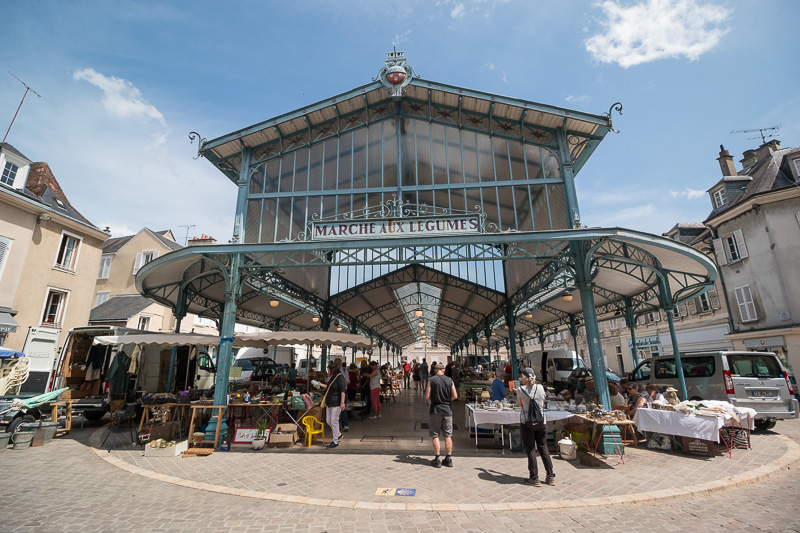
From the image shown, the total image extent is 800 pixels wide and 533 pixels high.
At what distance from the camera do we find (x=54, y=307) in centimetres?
1631

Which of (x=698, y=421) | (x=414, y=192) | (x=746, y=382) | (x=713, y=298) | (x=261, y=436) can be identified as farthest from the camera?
(x=713, y=298)

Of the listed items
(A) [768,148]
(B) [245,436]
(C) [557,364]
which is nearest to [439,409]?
(B) [245,436]

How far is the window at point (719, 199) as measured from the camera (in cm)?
2083

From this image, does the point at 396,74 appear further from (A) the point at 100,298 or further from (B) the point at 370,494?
(A) the point at 100,298

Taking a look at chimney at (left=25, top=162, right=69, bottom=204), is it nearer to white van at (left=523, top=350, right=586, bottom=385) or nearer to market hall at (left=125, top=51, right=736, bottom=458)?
market hall at (left=125, top=51, right=736, bottom=458)

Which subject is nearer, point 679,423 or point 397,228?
point 679,423

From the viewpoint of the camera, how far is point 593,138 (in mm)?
9250

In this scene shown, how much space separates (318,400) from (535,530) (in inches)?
268

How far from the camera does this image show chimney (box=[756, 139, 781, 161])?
68.0 feet

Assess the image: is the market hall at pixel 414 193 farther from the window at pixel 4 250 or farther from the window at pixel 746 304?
the window at pixel 746 304

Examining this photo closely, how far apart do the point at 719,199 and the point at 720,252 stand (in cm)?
364

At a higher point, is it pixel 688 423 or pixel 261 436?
pixel 688 423

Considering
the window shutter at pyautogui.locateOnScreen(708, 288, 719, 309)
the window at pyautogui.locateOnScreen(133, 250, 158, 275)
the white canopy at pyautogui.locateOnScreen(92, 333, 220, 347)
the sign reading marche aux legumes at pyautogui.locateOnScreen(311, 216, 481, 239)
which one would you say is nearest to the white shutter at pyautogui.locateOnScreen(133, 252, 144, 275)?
the window at pyautogui.locateOnScreen(133, 250, 158, 275)

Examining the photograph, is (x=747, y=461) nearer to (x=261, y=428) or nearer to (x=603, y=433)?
(x=603, y=433)
